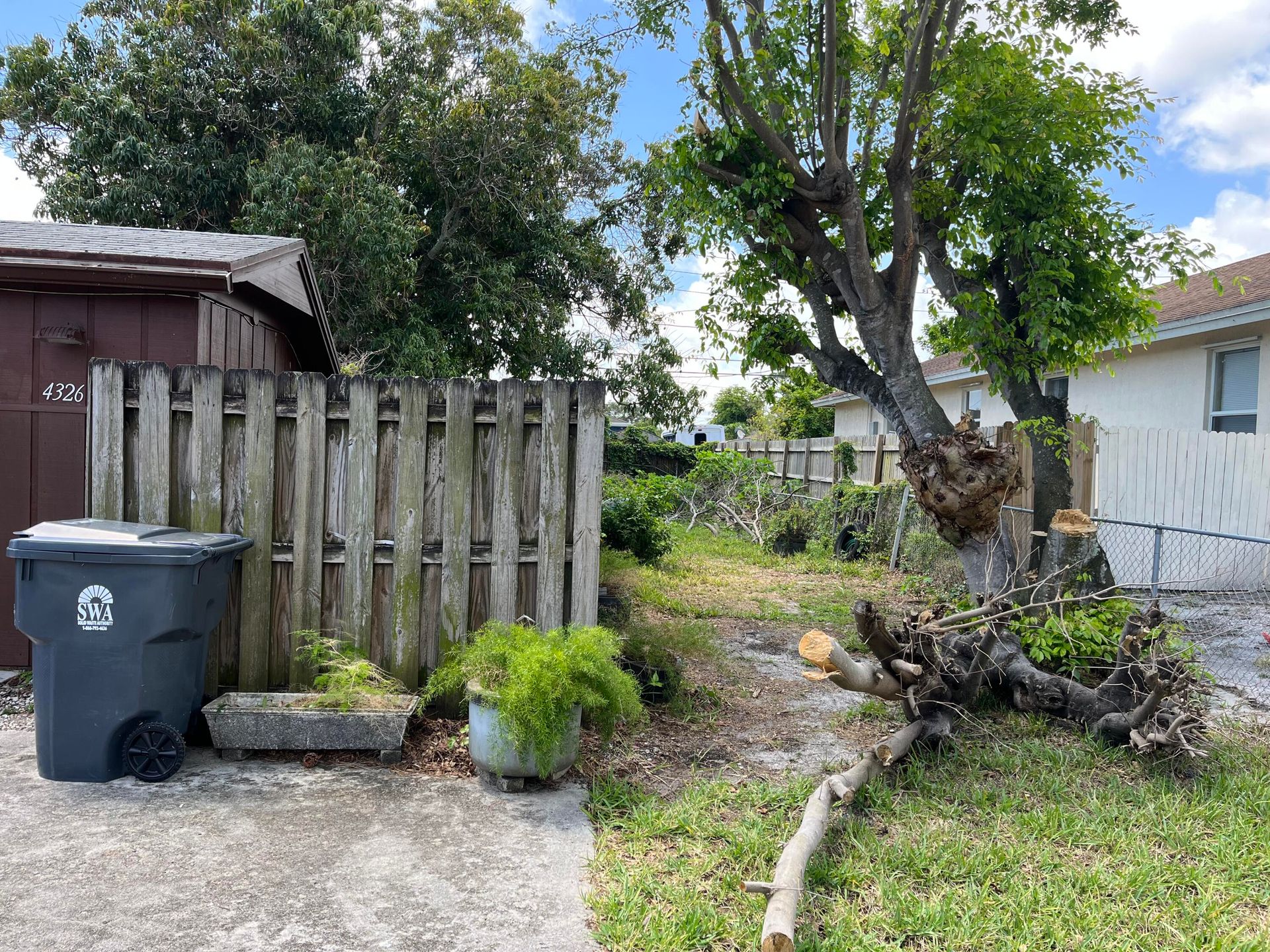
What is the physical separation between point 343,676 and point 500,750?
1.01m

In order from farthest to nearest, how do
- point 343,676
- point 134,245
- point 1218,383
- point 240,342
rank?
point 1218,383, point 240,342, point 134,245, point 343,676

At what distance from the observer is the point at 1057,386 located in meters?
13.4

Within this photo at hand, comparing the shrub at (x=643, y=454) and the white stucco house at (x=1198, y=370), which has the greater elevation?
the white stucco house at (x=1198, y=370)

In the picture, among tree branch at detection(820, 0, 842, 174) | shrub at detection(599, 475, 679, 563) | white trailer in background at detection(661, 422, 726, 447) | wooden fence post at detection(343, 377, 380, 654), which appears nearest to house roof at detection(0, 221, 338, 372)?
→ wooden fence post at detection(343, 377, 380, 654)

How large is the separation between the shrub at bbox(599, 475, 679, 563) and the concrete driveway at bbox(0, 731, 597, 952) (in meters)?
5.03

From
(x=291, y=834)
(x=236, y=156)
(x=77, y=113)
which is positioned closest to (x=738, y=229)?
(x=291, y=834)

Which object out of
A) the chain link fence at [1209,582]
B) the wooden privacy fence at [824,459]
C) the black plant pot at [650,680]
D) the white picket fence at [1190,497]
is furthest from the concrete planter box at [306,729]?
the wooden privacy fence at [824,459]

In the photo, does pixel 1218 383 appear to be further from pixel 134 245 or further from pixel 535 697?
pixel 134 245

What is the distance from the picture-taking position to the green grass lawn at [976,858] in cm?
284

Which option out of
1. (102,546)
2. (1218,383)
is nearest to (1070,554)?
(102,546)

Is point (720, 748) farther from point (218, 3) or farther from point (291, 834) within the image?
point (218, 3)

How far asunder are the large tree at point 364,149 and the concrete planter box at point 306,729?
33.3 ft

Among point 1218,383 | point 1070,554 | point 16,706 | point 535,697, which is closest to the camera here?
point 535,697

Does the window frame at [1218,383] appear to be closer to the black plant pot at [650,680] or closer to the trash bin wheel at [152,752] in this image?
the black plant pot at [650,680]
